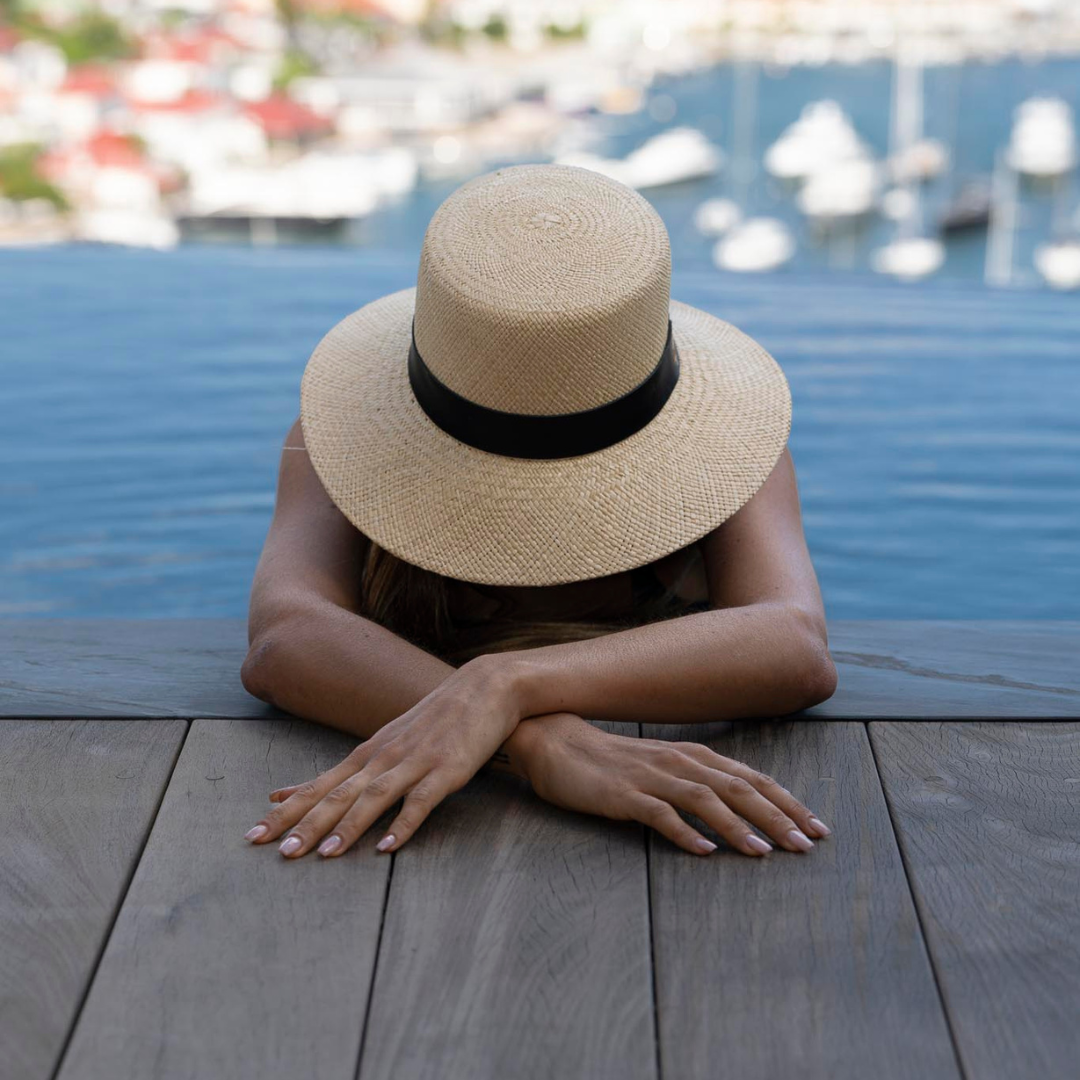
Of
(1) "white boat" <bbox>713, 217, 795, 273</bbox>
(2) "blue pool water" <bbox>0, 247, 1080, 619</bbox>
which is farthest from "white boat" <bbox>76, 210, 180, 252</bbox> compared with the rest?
(2) "blue pool water" <bbox>0, 247, 1080, 619</bbox>

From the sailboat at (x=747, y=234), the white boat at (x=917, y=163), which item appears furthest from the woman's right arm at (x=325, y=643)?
the white boat at (x=917, y=163)

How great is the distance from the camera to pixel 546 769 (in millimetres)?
1209

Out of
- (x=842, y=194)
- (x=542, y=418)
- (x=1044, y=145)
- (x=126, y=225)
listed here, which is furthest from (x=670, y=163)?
(x=542, y=418)

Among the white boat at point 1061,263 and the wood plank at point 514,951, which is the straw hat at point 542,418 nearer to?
the wood plank at point 514,951

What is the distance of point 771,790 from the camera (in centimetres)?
118

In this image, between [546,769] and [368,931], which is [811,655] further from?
[368,931]

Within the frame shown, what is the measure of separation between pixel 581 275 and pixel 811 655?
0.43 m

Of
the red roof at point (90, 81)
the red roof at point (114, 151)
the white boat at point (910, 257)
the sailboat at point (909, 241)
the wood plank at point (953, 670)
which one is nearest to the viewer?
the wood plank at point (953, 670)

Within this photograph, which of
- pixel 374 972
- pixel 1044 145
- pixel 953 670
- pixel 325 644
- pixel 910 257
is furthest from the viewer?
pixel 1044 145

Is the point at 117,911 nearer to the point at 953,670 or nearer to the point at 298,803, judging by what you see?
the point at 298,803

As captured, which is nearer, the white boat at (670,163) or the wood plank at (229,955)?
the wood plank at (229,955)

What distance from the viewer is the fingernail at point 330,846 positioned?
1.13 meters

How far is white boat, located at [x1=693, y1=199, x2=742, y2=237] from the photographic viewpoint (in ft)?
93.7

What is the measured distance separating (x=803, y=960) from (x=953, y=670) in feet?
1.92
